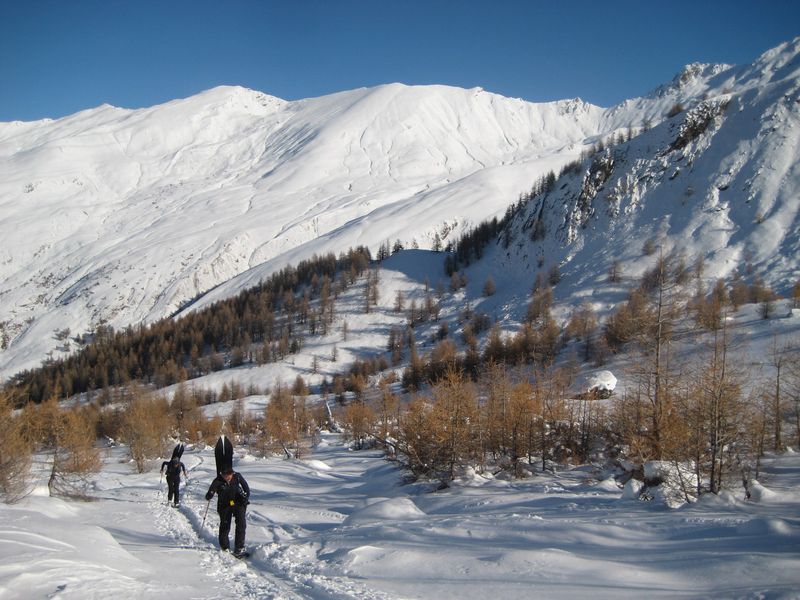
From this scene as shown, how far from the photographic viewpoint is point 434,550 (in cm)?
1007

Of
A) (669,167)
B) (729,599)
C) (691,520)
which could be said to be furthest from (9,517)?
(669,167)

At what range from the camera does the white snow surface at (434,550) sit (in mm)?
7371

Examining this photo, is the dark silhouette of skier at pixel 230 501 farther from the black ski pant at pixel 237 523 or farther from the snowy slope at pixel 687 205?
the snowy slope at pixel 687 205

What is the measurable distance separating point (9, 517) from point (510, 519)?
1166 cm

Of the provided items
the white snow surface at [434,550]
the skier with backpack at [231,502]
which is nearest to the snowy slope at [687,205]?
the white snow surface at [434,550]

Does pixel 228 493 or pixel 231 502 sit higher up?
pixel 228 493

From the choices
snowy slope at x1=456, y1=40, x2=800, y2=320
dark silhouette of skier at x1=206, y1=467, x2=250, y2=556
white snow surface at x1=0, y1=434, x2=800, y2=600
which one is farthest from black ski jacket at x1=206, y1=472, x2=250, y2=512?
snowy slope at x1=456, y1=40, x2=800, y2=320

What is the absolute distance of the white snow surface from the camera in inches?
290

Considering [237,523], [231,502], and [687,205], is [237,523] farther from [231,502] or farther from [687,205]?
[687,205]

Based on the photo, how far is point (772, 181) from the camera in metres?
84.4

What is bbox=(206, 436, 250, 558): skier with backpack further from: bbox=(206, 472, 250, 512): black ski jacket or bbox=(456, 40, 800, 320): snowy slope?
bbox=(456, 40, 800, 320): snowy slope

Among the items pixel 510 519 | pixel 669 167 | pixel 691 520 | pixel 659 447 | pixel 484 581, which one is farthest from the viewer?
pixel 669 167

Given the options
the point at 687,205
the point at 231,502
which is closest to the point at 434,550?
the point at 231,502

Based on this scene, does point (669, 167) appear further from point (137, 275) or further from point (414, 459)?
point (137, 275)
